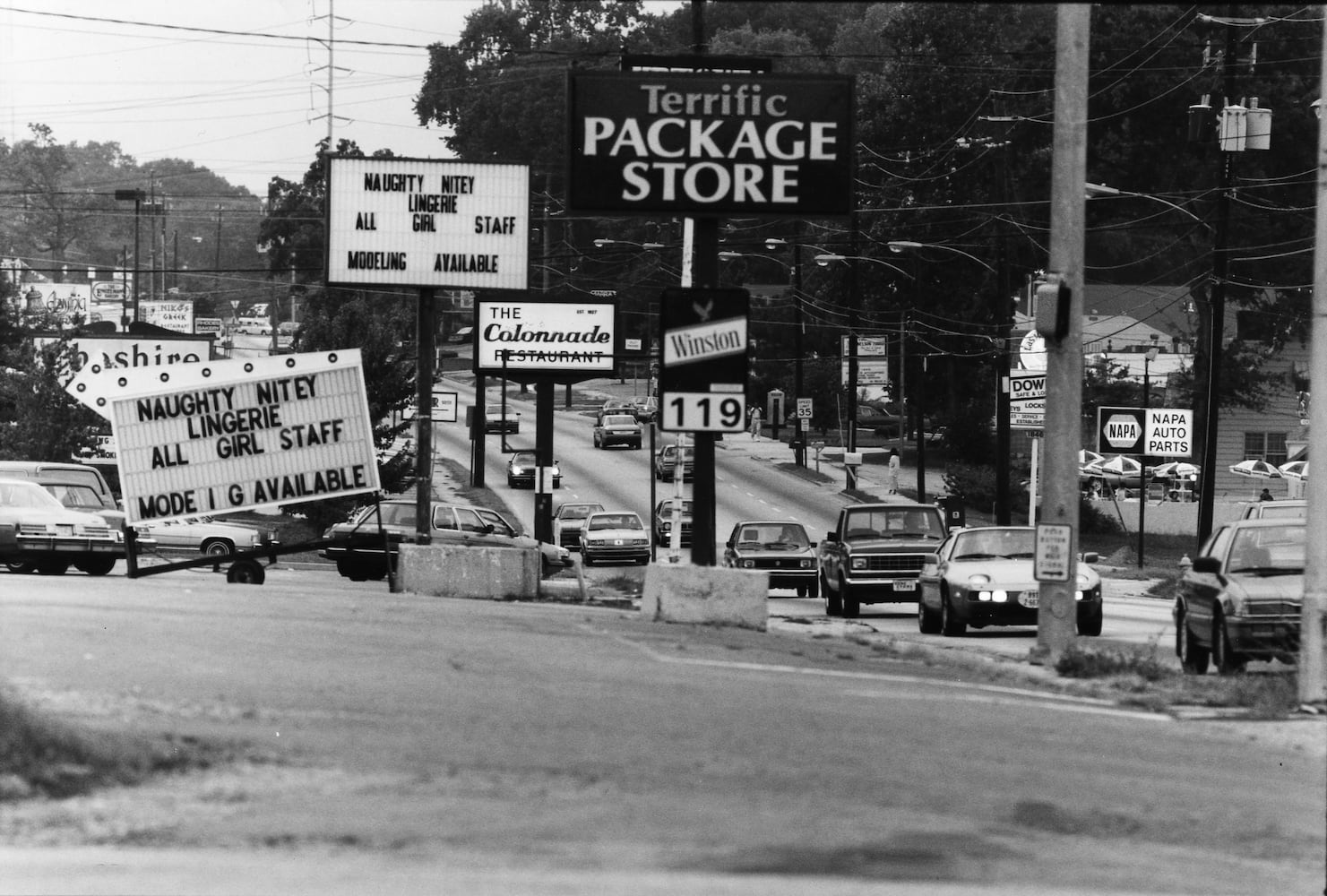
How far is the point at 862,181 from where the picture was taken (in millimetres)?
78562

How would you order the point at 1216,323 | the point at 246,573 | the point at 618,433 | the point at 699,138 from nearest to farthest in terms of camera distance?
the point at 699,138
the point at 246,573
the point at 1216,323
the point at 618,433

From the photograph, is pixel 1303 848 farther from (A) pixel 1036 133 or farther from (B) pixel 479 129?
(B) pixel 479 129

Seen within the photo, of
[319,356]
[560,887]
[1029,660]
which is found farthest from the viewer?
[319,356]

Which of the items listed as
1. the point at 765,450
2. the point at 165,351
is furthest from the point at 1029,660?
the point at 765,450

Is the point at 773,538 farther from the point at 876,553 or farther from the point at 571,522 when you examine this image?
the point at 571,522

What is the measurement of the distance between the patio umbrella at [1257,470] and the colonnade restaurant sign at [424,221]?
56.2 metres

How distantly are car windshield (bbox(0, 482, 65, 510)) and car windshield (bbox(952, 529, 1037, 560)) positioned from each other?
14.2 m

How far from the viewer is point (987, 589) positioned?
22.1 metres

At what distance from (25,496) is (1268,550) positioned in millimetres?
19620

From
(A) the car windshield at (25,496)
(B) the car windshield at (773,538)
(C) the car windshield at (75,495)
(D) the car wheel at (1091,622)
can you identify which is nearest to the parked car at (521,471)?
(B) the car windshield at (773,538)

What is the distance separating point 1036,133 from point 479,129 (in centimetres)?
2743

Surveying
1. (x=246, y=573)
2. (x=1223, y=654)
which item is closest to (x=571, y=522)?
(x=246, y=573)

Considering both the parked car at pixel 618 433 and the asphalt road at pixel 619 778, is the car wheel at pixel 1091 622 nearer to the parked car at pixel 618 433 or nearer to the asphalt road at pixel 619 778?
the asphalt road at pixel 619 778

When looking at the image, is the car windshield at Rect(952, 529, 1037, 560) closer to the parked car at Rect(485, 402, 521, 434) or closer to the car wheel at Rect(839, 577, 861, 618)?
the car wheel at Rect(839, 577, 861, 618)
